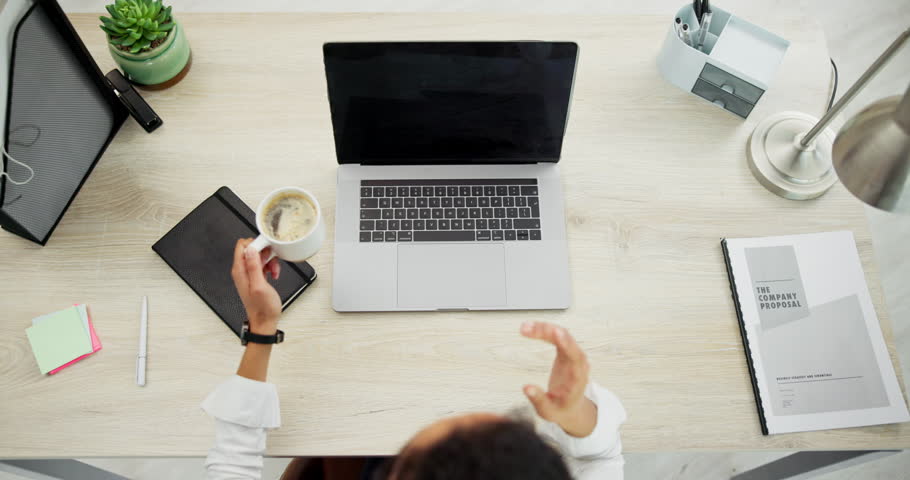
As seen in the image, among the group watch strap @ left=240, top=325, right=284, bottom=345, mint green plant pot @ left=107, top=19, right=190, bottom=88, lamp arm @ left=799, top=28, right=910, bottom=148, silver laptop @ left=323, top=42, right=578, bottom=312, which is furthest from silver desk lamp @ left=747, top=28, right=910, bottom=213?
mint green plant pot @ left=107, top=19, right=190, bottom=88

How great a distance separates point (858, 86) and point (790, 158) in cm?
22

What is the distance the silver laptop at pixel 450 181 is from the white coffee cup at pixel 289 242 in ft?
0.50

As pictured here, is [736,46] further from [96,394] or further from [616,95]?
[96,394]

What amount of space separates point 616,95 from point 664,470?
3.33 feet

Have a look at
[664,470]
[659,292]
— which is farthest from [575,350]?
[664,470]

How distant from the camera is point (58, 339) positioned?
3.43ft

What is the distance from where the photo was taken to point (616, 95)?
1.23 meters

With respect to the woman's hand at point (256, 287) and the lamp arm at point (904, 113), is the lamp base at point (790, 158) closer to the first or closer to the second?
the lamp arm at point (904, 113)

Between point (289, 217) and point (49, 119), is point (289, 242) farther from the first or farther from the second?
point (49, 119)

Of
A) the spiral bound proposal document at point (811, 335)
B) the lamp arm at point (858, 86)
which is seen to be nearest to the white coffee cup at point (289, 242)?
the spiral bound proposal document at point (811, 335)

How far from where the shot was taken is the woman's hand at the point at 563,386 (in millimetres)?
826

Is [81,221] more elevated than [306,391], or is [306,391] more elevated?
[81,221]

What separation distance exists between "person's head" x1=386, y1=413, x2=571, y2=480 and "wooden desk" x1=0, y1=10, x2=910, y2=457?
1.14ft

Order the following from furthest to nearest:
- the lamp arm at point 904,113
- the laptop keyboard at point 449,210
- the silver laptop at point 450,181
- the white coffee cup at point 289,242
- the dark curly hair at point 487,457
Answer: the laptop keyboard at point 449,210 → the silver laptop at point 450,181 → the white coffee cup at point 289,242 → the lamp arm at point 904,113 → the dark curly hair at point 487,457
